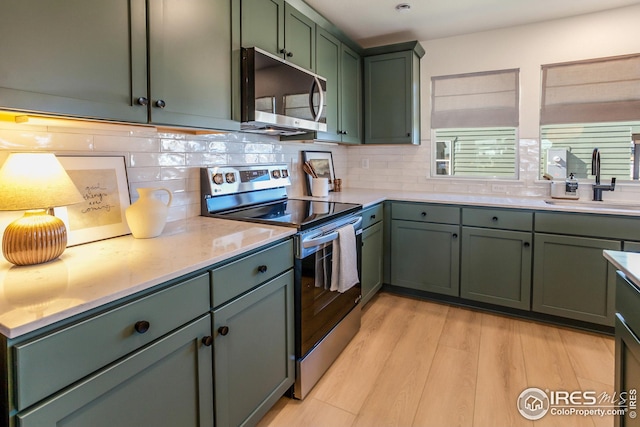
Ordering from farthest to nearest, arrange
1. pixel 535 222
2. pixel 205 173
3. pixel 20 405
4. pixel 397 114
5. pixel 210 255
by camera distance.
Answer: pixel 397 114
pixel 535 222
pixel 205 173
pixel 210 255
pixel 20 405

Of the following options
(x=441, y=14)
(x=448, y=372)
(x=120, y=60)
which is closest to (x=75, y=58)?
(x=120, y=60)

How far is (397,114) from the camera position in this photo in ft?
10.9

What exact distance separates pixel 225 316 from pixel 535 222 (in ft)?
7.47

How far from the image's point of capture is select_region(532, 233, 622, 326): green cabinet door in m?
2.40

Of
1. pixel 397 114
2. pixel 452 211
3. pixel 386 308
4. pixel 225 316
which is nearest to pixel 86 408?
pixel 225 316

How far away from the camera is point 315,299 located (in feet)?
6.27

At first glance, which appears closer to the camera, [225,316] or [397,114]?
[225,316]

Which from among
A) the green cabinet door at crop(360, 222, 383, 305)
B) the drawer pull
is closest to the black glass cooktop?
the green cabinet door at crop(360, 222, 383, 305)

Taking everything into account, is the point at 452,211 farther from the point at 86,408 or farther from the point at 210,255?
the point at 86,408

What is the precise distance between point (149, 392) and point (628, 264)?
1.51 metres

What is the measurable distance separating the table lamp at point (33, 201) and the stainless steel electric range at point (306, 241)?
2.83 ft

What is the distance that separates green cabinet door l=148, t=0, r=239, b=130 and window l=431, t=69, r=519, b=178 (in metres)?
2.29

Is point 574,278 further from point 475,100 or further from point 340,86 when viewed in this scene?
point 340,86

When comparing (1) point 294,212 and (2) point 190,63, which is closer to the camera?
(2) point 190,63
